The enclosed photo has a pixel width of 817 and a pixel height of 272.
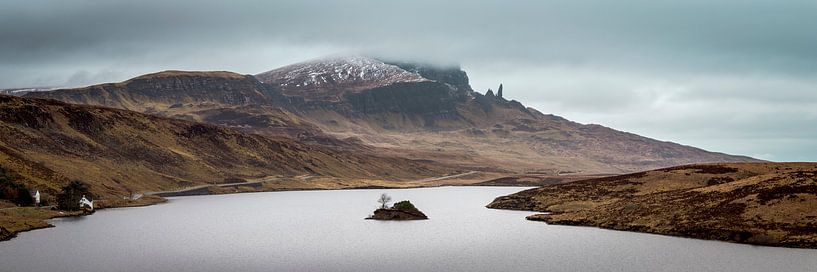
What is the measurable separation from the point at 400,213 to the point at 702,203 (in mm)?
61581

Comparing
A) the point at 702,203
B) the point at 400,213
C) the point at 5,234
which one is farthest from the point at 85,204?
the point at 702,203

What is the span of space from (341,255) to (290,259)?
7.12m

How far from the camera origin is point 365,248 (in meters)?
102

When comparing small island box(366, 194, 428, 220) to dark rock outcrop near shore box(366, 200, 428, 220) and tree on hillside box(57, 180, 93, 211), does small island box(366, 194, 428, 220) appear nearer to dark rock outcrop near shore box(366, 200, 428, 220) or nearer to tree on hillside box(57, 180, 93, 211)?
dark rock outcrop near shore box(366, 200, 428, 220)

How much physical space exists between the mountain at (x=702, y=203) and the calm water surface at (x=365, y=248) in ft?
18.1

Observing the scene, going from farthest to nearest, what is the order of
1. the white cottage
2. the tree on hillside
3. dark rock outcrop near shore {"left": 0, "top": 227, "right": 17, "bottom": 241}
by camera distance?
the white cottage, the tree on hillside, dark rock outcrop near shore {"left": 0, "top": 227, "right": 17, "bottom": 241}

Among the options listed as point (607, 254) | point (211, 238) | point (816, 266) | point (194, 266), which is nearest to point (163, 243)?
point (211, 238)

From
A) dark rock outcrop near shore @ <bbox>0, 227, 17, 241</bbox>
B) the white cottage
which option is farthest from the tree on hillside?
dark rock outcrop near shore @ <bbox>0, 227, 17, 241</bbox>

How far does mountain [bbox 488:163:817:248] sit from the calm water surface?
5.51m

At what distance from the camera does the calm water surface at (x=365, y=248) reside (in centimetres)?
8312

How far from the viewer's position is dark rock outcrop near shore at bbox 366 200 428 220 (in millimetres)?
155625

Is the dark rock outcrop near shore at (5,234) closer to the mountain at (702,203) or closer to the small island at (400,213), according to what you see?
the small island at (400,213)

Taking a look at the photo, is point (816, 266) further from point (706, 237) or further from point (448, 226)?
point (448, 226)

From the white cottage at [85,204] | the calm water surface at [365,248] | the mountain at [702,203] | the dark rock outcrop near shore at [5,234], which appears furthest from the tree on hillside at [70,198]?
the mountain at [702,203]
